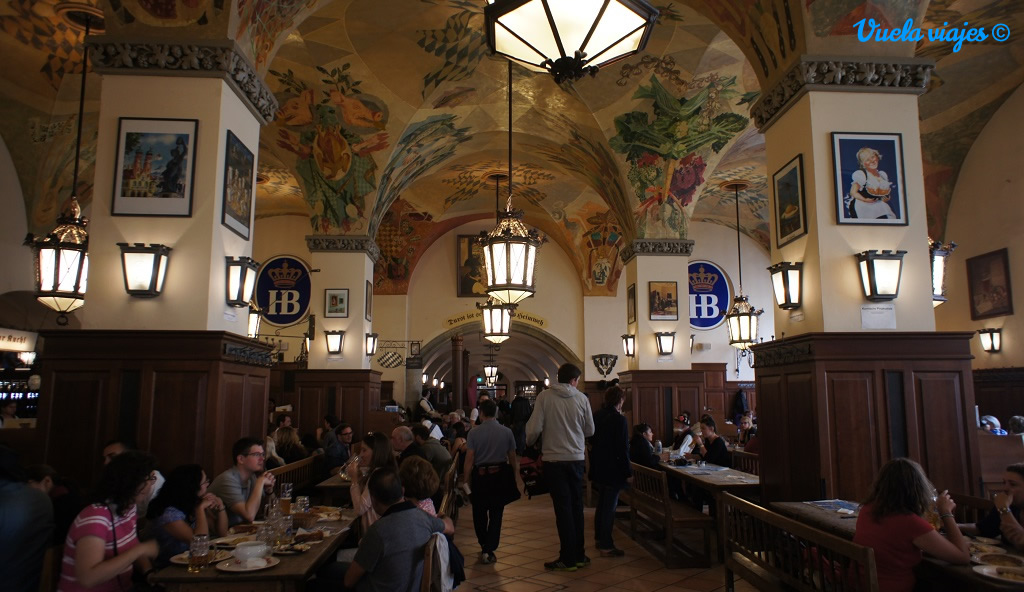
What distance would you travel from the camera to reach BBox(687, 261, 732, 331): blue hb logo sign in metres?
18.8

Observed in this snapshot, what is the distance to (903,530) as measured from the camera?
3.29 meters

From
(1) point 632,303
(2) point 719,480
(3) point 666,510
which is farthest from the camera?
(1) point 632,303

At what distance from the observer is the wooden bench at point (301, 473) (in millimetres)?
7141

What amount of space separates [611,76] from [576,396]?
611 centimetres

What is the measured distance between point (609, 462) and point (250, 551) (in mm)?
3908

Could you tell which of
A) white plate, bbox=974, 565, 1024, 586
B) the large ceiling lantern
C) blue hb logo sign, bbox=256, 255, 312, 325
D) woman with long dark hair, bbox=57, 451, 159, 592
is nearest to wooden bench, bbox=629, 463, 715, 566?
white plate, bbox=974, 565, 1024, 586

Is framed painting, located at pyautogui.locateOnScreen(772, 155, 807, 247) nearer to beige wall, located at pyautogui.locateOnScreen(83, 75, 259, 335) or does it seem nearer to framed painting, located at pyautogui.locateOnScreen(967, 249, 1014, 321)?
beige wall, located at pyautogui.locateOnScreen(83, 75, 259, 335)

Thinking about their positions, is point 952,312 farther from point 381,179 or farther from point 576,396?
point 381,179

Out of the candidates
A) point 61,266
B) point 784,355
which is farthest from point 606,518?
point 61,266

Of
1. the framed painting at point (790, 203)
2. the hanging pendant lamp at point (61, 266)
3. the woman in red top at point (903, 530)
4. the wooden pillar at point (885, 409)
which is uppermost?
the framed painting at point (790, 203)

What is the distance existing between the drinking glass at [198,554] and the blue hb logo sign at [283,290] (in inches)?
582

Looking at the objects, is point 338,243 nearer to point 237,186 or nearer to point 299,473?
point 299,473

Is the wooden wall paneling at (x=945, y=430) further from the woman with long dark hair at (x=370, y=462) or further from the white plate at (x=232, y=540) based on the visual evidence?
the white plate at (x=232, y=540)

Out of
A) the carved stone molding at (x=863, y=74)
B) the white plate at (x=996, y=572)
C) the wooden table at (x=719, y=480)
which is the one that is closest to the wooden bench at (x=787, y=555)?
the white plate at (x=996, y=572)
